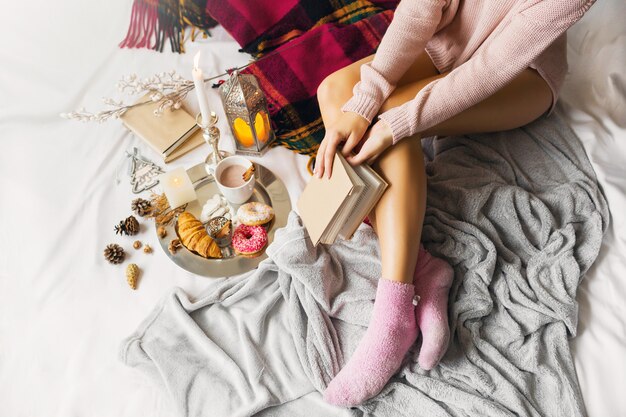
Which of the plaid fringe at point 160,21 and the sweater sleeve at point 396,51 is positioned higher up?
the plaid fringe at point 160,21

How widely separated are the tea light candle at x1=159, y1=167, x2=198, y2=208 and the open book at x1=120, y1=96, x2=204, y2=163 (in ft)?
0.50

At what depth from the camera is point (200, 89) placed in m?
0.87

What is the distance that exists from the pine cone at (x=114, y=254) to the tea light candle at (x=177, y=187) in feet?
0.47

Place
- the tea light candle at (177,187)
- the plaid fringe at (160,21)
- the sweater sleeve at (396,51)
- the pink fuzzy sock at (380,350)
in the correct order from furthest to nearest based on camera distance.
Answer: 1. the plaid fringe at (160,21)
2. the tea light candle at (177,187)
3. the sweater sleeve at (396,51)
4. the pink fuzzy sock at (380,350)

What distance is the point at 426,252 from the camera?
90 centimetres

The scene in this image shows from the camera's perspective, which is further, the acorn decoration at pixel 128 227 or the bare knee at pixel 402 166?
the acorn decoration at pixel 128 227

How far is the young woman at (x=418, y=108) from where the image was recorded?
0.77 m

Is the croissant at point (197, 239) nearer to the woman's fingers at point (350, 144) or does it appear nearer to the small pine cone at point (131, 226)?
the small pine cone at point (131, 226)

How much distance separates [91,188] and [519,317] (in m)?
0.96

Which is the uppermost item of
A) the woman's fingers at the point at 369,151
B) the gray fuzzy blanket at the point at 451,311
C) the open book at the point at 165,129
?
the open book at the point at 165,129

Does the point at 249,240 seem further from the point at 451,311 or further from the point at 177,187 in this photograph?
the point at 451,311

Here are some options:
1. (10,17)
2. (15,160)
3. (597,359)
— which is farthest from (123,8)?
(597,359)

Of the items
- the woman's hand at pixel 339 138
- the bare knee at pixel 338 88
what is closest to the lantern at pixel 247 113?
the bare knee at pixel 338 88

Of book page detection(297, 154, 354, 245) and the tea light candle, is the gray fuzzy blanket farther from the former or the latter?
the tea light candle
